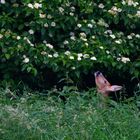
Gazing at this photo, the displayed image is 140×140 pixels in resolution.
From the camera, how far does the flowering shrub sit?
6.74 meters

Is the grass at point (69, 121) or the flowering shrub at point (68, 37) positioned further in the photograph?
the flowering shrub at point (68, 37)

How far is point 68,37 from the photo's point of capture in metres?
7.11

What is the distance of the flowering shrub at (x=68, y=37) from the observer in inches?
265

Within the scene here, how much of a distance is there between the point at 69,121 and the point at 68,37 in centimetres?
221

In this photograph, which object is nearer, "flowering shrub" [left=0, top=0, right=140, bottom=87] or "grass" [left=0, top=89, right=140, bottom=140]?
"grass" [left=0, top=89, right=140, bottom=140]

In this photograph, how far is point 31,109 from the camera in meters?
5.23

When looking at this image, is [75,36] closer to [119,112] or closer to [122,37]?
[122,37]

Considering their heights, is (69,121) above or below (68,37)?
below

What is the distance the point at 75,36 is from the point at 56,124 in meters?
2.29

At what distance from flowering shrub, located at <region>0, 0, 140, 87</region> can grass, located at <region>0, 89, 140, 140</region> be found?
4.43ft

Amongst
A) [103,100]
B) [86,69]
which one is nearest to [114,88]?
[103,100]

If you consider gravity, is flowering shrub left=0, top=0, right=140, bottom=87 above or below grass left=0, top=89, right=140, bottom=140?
above

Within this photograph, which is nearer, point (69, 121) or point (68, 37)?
point (69, 121)

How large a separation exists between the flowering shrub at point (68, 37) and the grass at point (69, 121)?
1.35 m
